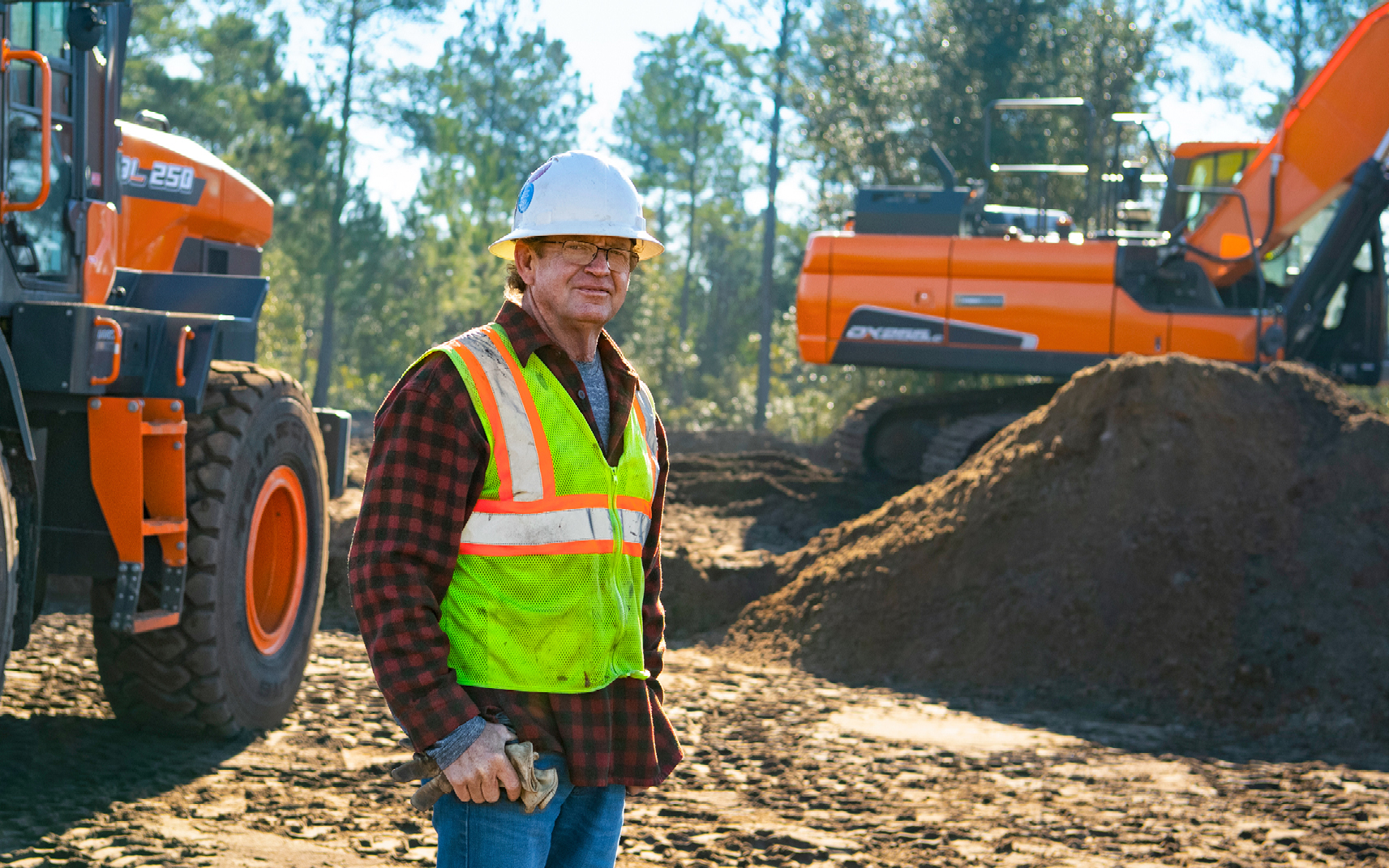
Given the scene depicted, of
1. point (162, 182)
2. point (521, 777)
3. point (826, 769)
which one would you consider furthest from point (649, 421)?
point (162, 182)

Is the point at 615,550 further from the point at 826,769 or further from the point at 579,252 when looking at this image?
the point at 826,769

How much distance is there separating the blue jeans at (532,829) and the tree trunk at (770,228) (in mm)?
25845

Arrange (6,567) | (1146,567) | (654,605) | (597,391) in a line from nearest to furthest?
(597,391) < (654,605) < (6,567) < (1146,567)

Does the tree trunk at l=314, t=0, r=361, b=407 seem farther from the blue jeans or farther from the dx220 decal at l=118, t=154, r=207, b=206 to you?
the blue jeans

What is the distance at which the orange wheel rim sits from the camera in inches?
232

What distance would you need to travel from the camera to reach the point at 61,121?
17.0 ft

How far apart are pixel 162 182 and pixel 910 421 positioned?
8751 mm

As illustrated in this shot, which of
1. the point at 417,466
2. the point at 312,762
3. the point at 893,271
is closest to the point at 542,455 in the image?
the point at 417,466

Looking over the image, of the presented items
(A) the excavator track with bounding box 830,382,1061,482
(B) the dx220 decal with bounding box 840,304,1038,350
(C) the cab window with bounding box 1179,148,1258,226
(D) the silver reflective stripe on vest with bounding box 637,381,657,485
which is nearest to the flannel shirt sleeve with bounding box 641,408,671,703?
(D) the silver reflective stripe on vest with bounding box 637,381,657,485

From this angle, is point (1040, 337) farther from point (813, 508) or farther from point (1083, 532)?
point (1083, 532)

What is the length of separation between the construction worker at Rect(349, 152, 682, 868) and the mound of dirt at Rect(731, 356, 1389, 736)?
18.7ft

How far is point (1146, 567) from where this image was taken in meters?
8.15

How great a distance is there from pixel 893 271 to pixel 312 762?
795 centimetres

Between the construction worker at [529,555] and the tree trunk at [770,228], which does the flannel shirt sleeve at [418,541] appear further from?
the tree trunk at [770,228]
